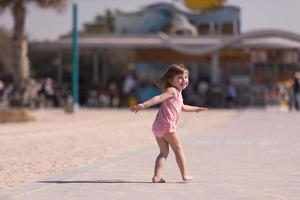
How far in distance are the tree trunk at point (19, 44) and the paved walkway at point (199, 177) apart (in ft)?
61.9

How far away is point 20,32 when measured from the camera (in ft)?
117

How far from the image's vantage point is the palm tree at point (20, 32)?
115ft

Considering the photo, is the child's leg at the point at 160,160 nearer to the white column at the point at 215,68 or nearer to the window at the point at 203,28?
the white column at the point at 215,68

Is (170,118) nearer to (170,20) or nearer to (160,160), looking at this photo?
(160,160)

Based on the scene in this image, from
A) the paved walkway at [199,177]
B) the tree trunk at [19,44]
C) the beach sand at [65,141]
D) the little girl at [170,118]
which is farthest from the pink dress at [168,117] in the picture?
the tree trunk at [19,44]

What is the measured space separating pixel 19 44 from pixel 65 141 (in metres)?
17.7

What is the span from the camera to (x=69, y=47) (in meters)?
41.6

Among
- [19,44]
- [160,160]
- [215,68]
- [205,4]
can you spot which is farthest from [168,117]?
[205,4]

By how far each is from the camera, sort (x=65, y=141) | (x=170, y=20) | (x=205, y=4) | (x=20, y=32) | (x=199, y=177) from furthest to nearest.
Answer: (x=170, y=20)
(x=205, y=4)
(x=20, y=32)
(x=65, y=141)
(x=199, y=177)

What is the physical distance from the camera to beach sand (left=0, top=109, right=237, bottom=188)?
12.6 metres

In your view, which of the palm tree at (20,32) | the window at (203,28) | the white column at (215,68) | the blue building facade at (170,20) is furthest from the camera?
the window at (203,28)

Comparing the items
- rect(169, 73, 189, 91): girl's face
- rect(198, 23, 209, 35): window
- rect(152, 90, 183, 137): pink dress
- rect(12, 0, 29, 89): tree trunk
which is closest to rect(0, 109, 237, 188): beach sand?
rect(152, 90, 183, 137): pink dress

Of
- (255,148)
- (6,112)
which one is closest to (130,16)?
(6,112)

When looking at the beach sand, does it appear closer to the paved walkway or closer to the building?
the paved walkway
